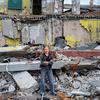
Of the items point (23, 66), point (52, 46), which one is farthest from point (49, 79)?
point (52, 46)

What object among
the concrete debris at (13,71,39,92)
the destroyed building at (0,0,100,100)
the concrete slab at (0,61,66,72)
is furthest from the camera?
the concrete slab at (0,61,66,72)

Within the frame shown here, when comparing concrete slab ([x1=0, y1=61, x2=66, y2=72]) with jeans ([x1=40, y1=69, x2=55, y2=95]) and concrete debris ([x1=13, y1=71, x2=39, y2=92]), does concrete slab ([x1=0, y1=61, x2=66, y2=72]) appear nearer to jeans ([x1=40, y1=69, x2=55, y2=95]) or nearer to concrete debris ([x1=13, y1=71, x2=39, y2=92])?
concrete debris ([x1=13, y1=71, x2=39, y2=92])

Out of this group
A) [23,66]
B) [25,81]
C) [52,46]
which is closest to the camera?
[25,81]

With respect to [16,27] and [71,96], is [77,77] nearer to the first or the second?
[71,96]

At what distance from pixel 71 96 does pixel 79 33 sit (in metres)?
13.2

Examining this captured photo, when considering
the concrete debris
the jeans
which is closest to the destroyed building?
the concrete debris

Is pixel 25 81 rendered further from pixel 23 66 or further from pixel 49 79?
pixel 49 79

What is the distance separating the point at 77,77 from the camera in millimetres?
14977

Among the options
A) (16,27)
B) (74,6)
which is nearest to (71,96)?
(16,27)

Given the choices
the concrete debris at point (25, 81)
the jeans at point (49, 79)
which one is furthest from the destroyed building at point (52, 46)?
the jeans at point (49, 79)

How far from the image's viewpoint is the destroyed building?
46.6ft

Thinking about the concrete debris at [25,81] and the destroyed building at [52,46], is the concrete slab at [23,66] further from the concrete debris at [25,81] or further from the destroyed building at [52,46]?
the concrete debris at [25,81]

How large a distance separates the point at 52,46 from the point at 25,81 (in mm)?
10991

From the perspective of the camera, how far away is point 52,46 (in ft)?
82.6
